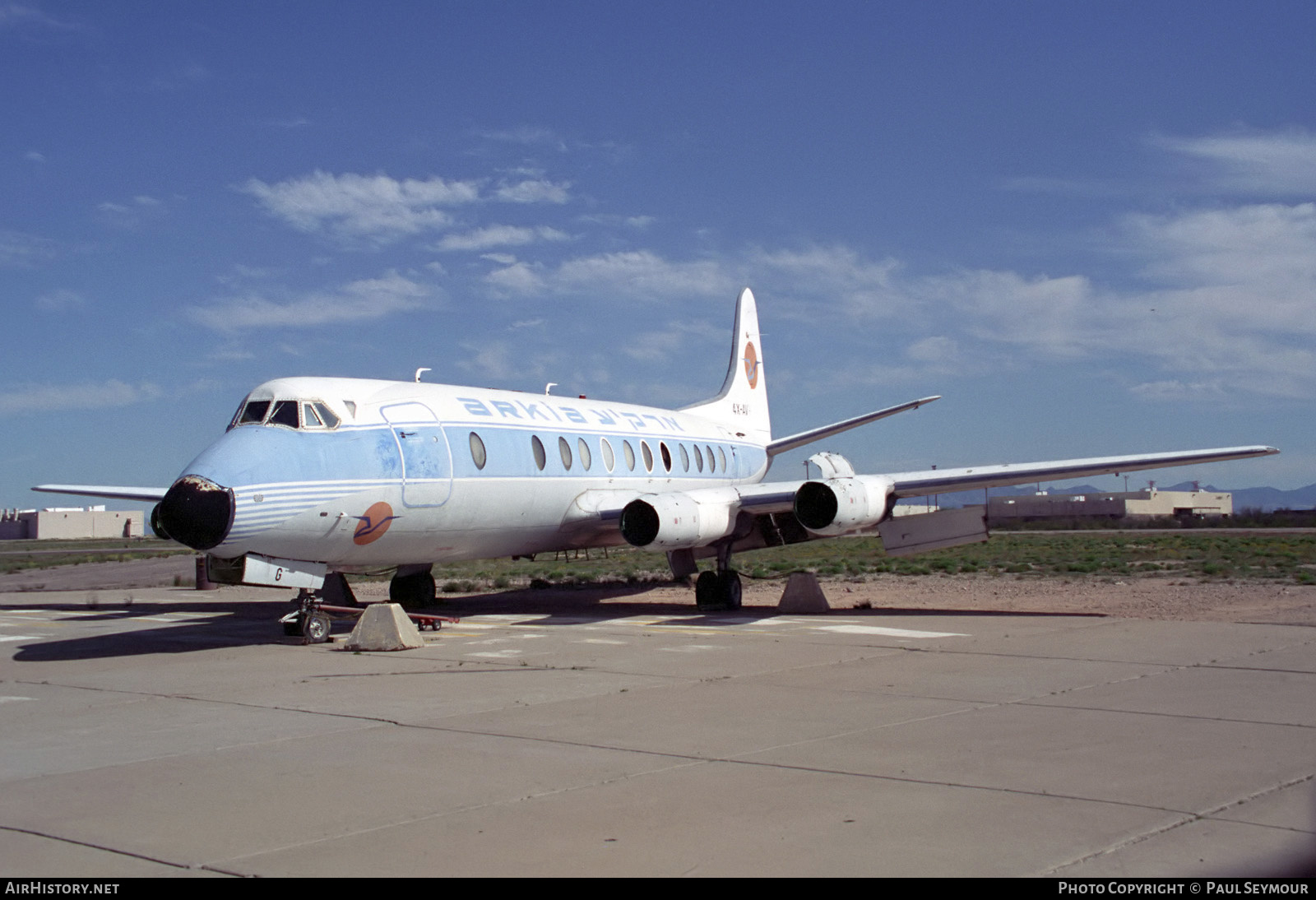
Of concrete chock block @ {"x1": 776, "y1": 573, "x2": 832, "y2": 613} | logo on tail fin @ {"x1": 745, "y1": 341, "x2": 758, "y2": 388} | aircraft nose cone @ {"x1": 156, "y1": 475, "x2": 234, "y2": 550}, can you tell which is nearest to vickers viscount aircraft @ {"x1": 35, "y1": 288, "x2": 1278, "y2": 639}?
aircraft nose cone @ {"x1": 156, "y1": 475, "x2": 234, "y2": 550}

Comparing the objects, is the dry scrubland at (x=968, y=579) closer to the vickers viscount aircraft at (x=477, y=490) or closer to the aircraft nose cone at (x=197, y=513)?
the vickers viscount aircraft at (x=477, y=490)

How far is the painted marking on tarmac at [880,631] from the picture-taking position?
14.1 metres

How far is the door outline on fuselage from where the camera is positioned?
595 inches

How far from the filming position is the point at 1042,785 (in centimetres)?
612

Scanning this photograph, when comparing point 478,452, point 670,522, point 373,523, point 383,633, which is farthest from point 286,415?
point 670,522

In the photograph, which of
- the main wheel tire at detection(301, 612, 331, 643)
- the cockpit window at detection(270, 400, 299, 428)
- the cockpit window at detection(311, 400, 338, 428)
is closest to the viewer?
the cockpit window at detection(270, 400, 299, 428)

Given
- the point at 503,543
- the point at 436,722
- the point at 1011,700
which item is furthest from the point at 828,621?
the point at 436,722

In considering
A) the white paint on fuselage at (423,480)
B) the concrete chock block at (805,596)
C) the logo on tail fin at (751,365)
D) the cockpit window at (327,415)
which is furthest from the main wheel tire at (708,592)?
the logo on tail fin at (751,365)

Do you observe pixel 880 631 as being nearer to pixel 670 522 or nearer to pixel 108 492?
pixel 670 522

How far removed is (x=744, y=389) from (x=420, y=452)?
42.4 ft

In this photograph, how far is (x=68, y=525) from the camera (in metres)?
123

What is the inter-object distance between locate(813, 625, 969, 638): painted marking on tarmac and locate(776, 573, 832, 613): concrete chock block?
249 cm

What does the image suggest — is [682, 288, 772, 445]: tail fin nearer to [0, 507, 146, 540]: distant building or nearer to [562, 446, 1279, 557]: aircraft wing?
[562, 446, 1279, 557]: aircraft wing
